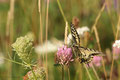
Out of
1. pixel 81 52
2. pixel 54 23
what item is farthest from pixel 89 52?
pixel 54 23

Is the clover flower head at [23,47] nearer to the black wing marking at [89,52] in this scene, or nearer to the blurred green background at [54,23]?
the black wing marking at [89,52]

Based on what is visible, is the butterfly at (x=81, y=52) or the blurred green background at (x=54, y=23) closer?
the butterfly at (x=81, y=52)

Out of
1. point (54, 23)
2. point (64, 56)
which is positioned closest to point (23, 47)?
point (64, 56)

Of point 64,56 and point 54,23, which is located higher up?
point 54,23

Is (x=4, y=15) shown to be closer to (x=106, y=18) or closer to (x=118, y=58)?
(x=106, y=18)

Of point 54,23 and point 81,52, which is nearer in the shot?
point 81,52

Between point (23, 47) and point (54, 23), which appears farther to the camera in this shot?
point (54, 23)

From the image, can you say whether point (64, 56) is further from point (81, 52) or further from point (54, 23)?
point (54, 23)

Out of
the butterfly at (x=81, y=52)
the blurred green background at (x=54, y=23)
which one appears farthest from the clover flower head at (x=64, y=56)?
the blurred green background at (x=54, y=23)
